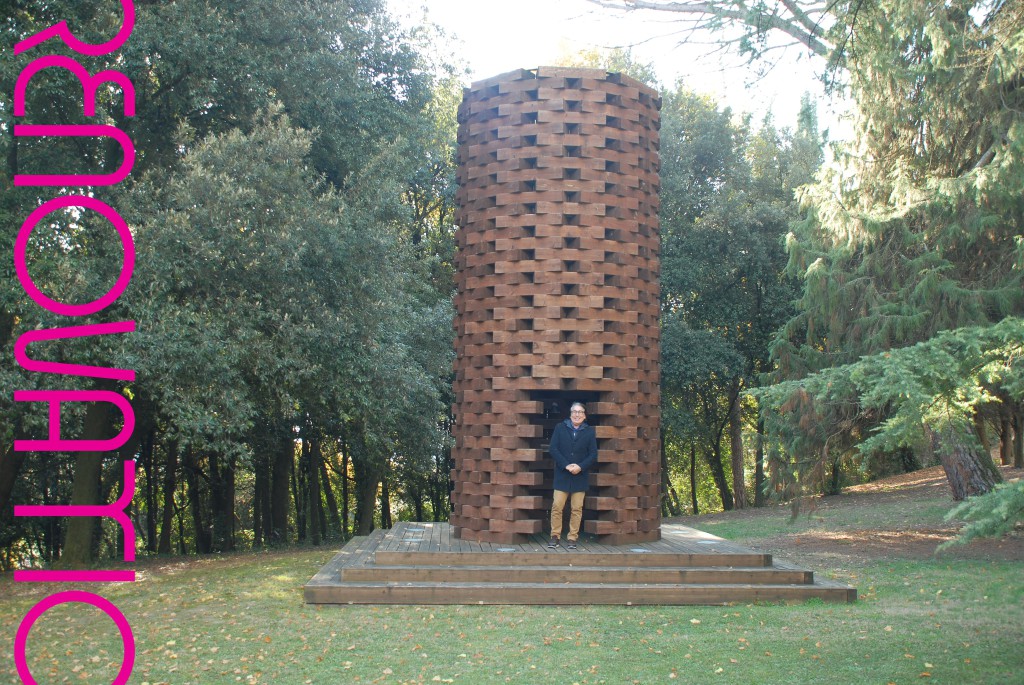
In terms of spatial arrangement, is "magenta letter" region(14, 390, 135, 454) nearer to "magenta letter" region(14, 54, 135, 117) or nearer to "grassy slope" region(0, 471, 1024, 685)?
"grassy slope" region(0, 471, 1024, 685)

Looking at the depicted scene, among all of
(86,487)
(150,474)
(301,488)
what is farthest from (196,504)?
(86,487)

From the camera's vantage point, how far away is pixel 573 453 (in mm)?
10422

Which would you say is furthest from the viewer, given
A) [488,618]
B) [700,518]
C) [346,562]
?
[700,518]

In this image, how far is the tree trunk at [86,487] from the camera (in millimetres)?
13664

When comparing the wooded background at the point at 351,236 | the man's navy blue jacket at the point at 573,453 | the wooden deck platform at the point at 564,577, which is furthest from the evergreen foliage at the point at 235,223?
the man's navy blue jacket at the point at 573,453

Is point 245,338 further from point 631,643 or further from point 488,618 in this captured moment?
point 631,643

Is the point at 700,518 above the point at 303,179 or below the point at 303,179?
below

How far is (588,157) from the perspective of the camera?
11117 mm

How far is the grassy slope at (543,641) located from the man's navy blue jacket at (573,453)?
79.3 inches

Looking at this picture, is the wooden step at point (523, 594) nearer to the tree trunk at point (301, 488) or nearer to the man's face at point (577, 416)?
the man's face at point (577, 416)

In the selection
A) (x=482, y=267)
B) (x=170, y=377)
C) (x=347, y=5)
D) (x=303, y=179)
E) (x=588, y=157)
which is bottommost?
(x=170, y=377)

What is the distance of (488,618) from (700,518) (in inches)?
638

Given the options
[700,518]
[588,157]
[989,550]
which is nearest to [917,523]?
[989,550]

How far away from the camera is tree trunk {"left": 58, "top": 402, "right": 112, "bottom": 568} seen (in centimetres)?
1366
